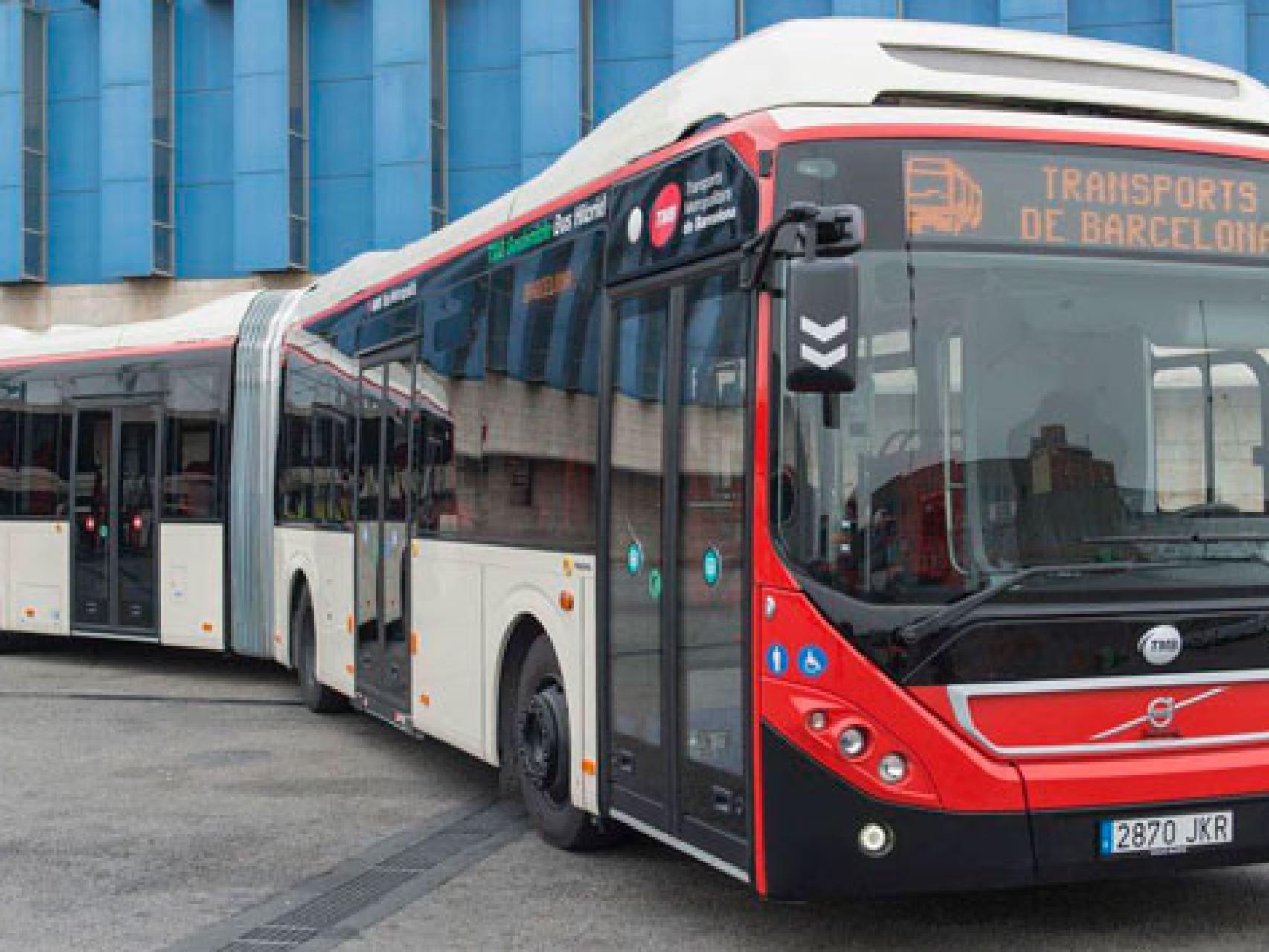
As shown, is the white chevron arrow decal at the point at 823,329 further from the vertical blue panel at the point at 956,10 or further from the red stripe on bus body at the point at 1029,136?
the vertical blue panel at the point at 956,10

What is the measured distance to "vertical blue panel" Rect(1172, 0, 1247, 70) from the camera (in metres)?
24.0

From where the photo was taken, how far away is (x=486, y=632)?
8086 millimetres

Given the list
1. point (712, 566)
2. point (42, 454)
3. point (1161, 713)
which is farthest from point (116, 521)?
point (1161, 713)

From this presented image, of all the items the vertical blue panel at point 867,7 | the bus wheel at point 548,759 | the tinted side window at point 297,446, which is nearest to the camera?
the bus wheel at point 548,759

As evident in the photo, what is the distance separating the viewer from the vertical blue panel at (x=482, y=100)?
2788cm

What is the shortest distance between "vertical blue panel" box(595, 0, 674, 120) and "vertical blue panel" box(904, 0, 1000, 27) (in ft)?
12.6

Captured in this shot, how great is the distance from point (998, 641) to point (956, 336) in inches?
37.3

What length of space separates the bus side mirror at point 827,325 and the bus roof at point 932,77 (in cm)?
80

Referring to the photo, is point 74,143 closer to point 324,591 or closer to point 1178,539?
point 324,591

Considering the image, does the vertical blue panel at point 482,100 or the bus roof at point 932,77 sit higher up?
the vertical blue panel at point 482,100

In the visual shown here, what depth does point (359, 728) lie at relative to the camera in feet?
37.7

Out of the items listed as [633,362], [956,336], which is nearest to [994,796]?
[956,336]

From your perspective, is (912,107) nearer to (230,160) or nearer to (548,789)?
(548,789)

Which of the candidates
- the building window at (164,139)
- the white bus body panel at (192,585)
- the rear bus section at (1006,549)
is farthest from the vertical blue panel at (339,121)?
the rear bus section at (1006,549)
